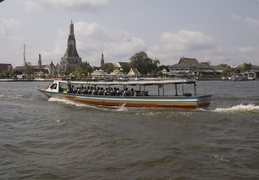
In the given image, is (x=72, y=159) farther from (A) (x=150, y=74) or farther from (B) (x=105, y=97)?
(A) (x=150, y=74)

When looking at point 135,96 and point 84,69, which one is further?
point 84,69

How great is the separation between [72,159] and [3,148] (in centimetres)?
330

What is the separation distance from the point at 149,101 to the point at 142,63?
327ft

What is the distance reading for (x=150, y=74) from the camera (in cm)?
11725

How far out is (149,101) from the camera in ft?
64.8

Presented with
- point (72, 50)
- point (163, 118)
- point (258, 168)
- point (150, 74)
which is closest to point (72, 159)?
point (258, 168)

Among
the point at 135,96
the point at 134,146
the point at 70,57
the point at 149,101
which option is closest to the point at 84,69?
the point at 70,57

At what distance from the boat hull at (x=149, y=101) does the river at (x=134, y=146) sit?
0.98m

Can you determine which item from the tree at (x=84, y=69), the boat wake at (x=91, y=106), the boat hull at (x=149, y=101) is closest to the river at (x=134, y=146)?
the boat hull at (x=149, y=101)

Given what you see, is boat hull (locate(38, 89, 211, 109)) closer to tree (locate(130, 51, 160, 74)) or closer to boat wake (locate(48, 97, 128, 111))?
boat wake (locate(48, 97, 128, 111))

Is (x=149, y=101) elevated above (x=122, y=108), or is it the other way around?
(x=149, y=101)

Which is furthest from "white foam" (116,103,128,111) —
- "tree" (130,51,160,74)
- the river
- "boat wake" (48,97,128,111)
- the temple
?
the temple

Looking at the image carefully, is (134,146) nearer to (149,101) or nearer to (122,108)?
(149,101)

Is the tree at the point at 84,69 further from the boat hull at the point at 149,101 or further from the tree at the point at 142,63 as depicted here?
the boat hull at the point at 149,101
